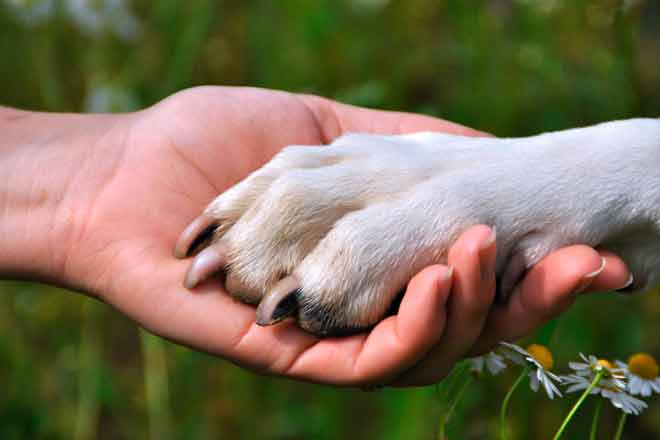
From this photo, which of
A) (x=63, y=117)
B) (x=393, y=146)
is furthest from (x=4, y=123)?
(x=393, y=146)

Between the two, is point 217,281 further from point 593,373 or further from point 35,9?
point 35,9

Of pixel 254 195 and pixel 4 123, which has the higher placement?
pixel 254 195

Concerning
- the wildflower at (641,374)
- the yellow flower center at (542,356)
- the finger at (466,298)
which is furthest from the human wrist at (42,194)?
the wildflower at (641,374)

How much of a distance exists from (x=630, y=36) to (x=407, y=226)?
3.05ft

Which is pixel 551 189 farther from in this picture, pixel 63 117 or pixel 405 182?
pixel 63 117

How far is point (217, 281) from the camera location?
110 centimetres

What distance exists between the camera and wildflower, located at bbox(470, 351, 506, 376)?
1.15m

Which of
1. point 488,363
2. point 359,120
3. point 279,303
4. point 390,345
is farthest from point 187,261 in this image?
point 359,120

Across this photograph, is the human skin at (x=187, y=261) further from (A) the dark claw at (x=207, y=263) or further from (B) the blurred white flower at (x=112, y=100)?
(B) the blurred white flower at (x=112, y=100)

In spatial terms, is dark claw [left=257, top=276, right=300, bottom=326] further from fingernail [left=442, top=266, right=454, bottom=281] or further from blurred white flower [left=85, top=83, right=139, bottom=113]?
blurred white flower [left=85, top=83, right=139, bottom=113]

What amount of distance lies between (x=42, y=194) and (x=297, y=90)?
1.31m

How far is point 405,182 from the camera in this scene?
3.55 feet

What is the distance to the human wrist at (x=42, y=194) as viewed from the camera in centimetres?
132

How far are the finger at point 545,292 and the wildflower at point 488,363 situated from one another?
37 millimetres
